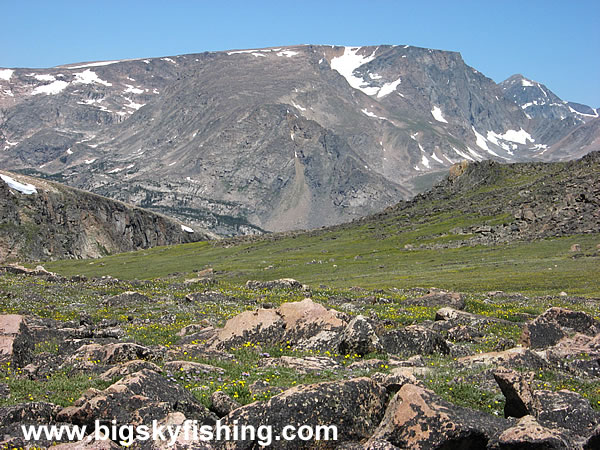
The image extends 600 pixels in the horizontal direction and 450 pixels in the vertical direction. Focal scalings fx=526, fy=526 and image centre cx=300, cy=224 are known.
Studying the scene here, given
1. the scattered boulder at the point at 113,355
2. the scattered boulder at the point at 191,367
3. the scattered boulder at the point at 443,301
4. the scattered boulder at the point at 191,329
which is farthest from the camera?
the scattered boulder at the point at 443,301

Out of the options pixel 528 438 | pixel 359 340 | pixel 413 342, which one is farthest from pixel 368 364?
pixel 528 438

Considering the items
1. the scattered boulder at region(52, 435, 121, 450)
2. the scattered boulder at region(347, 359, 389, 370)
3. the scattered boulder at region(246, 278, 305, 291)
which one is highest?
the scattered boulder at region(246, 278, 305, 291)

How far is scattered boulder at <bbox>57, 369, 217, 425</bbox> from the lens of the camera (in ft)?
46.5

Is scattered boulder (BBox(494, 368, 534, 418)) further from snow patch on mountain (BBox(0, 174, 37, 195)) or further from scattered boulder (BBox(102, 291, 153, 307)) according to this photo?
snow patch on mountain (BBox(0, 174, 37, 195))

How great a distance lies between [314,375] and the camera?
59.1 feet

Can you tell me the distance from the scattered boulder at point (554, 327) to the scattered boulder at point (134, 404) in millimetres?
15763

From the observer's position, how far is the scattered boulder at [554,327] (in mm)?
23484

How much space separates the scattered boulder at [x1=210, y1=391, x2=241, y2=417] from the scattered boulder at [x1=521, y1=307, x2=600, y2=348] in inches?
588

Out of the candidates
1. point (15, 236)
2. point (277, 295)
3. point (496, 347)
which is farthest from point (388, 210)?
point (496, 347)

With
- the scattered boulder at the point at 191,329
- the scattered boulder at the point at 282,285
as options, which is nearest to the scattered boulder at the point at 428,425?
the scattered boulder at the point at 191,329

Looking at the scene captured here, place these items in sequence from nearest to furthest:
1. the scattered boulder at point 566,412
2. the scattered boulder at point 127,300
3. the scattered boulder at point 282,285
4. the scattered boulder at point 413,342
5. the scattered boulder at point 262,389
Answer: the scattered boulder at point 566,412 → the scattered boulder at point 262,389 → the scattered boulder at point 413,342 → the scattered boulder at point 127,300 → the scattered boulder at point 282,285

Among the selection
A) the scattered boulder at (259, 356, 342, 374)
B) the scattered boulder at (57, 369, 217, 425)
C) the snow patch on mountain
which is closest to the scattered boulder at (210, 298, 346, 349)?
the scattered boulder at (259, 356, 342, 374)

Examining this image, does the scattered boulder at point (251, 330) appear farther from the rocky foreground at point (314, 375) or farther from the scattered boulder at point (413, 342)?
the scattered boulder at point (413, 342)

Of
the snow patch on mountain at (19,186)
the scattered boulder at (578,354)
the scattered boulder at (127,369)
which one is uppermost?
the snow patch on mountain at (19,186)
